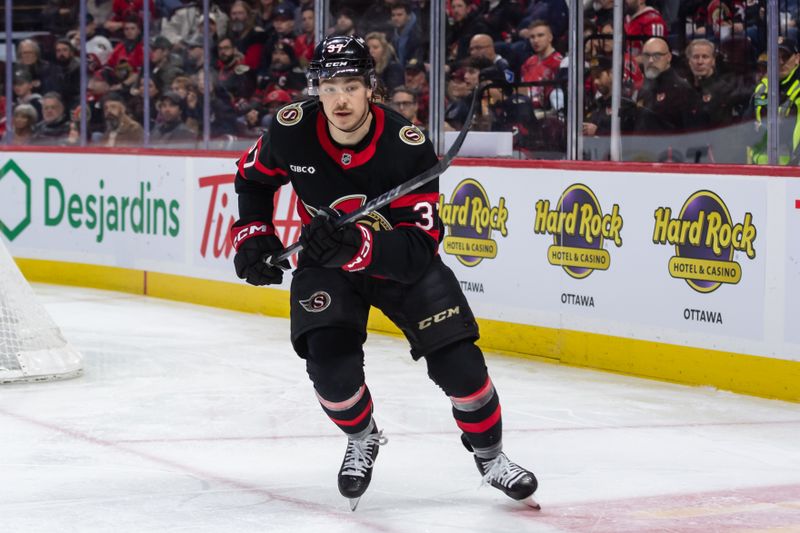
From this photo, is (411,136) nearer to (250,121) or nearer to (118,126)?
(250,121)

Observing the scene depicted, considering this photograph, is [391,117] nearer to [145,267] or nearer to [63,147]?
[145,267]

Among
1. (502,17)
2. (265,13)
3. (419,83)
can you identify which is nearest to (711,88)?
(502,17)

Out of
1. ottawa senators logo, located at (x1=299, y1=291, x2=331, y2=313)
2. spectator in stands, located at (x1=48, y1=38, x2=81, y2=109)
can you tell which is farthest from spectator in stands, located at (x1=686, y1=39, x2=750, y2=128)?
spectator in stands, located at (x1=48, y1=38, x2=81, y2=109)

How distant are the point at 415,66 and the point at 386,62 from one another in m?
0.19

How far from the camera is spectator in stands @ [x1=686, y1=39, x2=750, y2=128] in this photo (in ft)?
19.9

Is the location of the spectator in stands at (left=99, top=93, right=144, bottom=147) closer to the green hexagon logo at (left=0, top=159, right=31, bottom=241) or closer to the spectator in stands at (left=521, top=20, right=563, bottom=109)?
the green hexagon logo at (left=0, top=159, right=31, bottom=241)

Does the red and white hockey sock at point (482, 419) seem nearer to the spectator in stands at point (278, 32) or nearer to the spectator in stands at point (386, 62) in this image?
the spectator in stands at point (386, 62)

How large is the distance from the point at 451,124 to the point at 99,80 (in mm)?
3364

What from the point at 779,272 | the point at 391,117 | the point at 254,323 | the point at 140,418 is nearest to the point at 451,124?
the point at 254,323

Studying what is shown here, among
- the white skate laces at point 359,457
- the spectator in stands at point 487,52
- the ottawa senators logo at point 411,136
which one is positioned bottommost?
the white skate laces at point 359,457

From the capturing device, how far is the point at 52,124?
33.5 ft

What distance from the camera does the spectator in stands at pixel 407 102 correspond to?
7.73m

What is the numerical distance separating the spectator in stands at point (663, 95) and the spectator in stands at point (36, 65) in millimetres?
5290

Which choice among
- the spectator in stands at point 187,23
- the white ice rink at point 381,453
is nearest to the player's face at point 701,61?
the white ice rink at point 381,453
